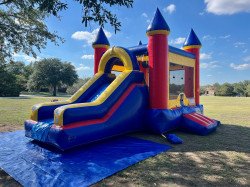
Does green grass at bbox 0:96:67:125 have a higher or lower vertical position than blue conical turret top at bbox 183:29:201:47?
lower

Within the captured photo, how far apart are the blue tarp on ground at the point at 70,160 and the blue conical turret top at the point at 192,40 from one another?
525 cm

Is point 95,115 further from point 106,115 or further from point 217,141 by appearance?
point 217,141

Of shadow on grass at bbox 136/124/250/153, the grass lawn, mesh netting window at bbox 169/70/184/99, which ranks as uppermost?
mesh netting window at bbox 169/70/184/99

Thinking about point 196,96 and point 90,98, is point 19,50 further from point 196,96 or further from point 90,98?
point 196,96

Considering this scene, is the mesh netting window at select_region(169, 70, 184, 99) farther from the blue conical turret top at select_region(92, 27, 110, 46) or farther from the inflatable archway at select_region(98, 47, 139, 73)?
the blue conical turret top at select_region(92, 27, 110, 46)

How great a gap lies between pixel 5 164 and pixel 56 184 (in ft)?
4.77

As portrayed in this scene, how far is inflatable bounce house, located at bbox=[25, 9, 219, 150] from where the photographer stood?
201 inches

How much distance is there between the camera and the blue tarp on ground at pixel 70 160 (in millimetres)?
3609

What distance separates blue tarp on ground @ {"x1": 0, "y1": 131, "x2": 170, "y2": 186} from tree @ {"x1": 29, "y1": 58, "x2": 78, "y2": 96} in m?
37.9

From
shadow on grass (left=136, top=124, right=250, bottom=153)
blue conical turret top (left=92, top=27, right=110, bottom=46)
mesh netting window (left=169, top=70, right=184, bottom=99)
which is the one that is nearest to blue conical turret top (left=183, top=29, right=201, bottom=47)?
mesh netting window (left=169, top=70, right=184, bottom=99)

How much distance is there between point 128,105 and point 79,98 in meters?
1.63

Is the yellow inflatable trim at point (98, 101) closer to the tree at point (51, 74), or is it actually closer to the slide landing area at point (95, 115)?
the slide landing area at point (95, 115)

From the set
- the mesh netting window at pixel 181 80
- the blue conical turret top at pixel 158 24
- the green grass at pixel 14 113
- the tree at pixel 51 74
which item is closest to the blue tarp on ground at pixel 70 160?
the green grass at pixel 14 113

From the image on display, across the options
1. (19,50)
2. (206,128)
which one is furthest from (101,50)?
A: (206,128)
